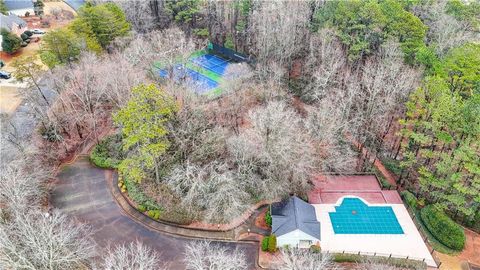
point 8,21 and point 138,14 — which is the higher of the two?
point 138,14

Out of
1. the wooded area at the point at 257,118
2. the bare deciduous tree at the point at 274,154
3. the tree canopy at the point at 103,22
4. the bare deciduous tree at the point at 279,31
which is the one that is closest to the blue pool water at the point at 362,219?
the wooded area at the point at 257,118

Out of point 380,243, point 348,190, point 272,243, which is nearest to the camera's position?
point 272,243

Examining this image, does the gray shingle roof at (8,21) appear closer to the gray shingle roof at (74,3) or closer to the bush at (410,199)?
the gray shingle roof at (74,3)

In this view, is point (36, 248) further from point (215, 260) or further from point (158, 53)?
point (158, 53)

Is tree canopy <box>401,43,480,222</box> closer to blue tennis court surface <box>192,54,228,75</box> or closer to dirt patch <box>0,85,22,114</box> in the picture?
blue tennis court surface <box>192,54,228,75</box>

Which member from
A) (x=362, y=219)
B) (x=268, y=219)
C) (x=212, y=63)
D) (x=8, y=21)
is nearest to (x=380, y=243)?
(x=362, y=219)

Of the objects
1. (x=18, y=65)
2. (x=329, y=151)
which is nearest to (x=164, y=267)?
(x=329, y=151)
